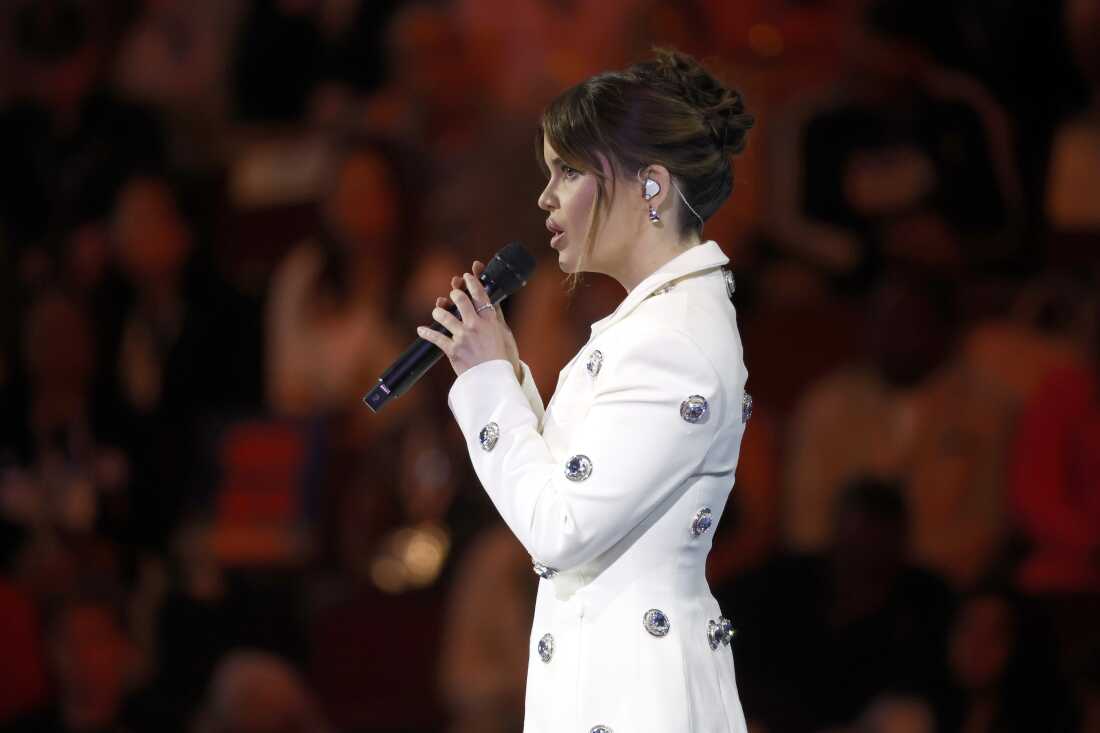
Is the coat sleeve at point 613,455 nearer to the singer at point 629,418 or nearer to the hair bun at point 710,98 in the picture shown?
the singer at point 629,418

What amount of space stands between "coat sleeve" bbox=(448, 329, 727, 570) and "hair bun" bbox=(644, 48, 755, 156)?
0.33 meters

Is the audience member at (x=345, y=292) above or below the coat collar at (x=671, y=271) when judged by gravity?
above

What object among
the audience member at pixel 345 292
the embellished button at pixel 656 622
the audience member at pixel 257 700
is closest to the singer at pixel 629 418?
the embellished button at pixel 656 622

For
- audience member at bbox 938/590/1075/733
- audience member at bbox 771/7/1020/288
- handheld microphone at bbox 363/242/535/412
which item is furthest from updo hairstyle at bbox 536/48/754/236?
audience member at bbox 938/590/1075/733

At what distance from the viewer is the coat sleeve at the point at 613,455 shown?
1824 millimetres

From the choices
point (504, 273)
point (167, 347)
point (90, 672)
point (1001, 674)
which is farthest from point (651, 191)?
point (90, 672)

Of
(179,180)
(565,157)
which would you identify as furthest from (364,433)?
(565,157)

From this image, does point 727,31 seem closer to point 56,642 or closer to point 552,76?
point 552,76

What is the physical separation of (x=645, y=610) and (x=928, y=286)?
2888 mm

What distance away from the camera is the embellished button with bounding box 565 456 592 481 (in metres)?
1.83

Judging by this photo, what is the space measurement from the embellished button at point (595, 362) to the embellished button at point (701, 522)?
0.77 ft

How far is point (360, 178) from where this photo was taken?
225 inches

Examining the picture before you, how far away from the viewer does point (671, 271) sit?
1.98m

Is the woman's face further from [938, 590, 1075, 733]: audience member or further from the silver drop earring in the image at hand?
[938, 590, 1075, 733]: audience member
